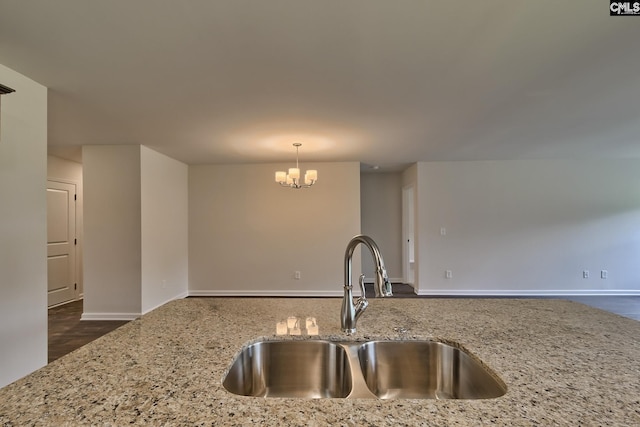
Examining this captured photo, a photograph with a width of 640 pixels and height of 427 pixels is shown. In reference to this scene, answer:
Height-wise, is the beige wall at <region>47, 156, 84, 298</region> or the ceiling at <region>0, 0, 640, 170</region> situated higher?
the ceiling at <region>0, 0, 640, 170</region>

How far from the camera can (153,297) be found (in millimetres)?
4344

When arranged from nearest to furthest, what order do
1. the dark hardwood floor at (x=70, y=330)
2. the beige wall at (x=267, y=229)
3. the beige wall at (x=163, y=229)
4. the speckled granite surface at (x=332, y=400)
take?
the speckled granite surface at (x=332, y=400) → the dark hardwood floor at (x=70, y=330) → the beige wall at (x=163, y=229) → the beige wall at (x=267, y=229)

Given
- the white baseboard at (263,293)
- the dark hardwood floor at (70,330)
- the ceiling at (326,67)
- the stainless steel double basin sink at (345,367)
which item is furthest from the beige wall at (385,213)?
the stainless steel double basin sink at (345,367)

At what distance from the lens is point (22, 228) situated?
7.22ft

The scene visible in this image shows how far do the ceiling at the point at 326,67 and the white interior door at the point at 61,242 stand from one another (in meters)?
1.75

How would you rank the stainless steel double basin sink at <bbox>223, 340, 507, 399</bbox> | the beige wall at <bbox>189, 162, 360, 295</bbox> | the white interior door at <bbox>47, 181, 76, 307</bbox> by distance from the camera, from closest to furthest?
the stainless steel double basin sink at <bbox>223, 340, 507, 399</bbox> < the white interior door at <bbox>47, 181, 76, 307</bbox> < the beige wall at <bbox>189, 162, 360, 295</bbox>

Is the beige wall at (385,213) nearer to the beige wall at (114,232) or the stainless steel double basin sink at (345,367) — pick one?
the beige wall at (114,232)

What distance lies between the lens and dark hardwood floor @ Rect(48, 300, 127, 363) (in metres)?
3.25

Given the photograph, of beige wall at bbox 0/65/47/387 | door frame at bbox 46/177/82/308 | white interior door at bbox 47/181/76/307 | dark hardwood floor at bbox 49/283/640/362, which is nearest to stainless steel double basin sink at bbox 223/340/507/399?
→ beige wall at bbox 0/65/47/387

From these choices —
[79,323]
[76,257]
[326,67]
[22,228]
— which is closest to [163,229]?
[79,323]

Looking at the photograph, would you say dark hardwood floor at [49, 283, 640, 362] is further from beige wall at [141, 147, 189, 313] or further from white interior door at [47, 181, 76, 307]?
beige wall at [141, 147, 189, 313]

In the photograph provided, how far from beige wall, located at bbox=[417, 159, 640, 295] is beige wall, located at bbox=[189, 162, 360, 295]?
1.42 meters

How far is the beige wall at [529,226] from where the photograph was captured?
5172 mm

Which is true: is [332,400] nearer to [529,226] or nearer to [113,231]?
[113,231]
